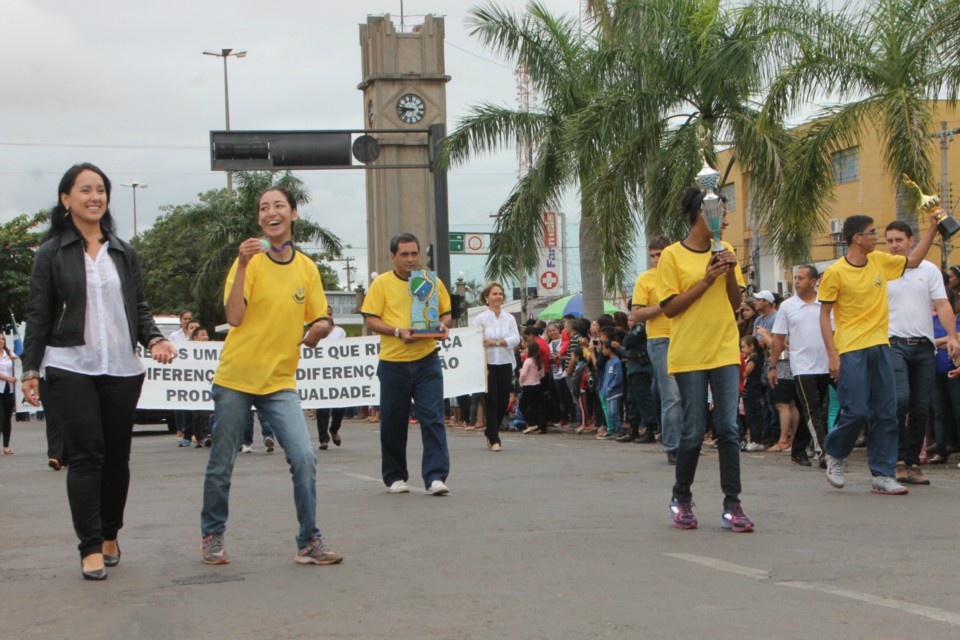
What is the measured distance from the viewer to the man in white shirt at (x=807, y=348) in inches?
458

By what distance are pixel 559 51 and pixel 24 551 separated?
1998 centimetres

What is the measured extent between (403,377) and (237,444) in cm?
320

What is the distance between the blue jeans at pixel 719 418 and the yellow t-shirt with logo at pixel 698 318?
0.07 meters

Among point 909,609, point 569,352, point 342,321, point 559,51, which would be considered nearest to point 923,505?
point 909,609

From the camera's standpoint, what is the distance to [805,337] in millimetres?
11672

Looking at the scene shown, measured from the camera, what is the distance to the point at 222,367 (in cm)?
684

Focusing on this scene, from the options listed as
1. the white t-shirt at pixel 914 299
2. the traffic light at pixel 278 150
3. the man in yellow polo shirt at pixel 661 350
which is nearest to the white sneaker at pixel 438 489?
the man in yellow polo shirt at pixel 661 350

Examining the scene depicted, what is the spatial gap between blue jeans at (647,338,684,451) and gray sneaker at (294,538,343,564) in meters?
5.34

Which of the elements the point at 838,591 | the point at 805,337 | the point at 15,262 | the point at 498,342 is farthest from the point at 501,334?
the point at 15,262

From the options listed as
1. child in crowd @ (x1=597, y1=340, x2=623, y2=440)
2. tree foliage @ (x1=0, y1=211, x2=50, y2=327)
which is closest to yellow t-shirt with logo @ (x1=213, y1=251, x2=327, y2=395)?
child in crowd @ (x1=597, y1=340, x2=623, y2=440)

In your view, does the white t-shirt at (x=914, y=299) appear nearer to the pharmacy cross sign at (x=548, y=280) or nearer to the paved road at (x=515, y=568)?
the paved road at (x=515, y=568)

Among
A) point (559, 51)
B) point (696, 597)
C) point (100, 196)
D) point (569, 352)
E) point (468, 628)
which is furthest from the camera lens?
point (559, 51)

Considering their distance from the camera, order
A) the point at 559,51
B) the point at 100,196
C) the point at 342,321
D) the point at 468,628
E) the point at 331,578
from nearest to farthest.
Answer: the point at 468,628, the point at 331,578, the point at 100,196, the point at 559,51, the point at 342,321

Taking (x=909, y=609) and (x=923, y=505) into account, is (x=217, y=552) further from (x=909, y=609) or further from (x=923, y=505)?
(x=923, y=505)
